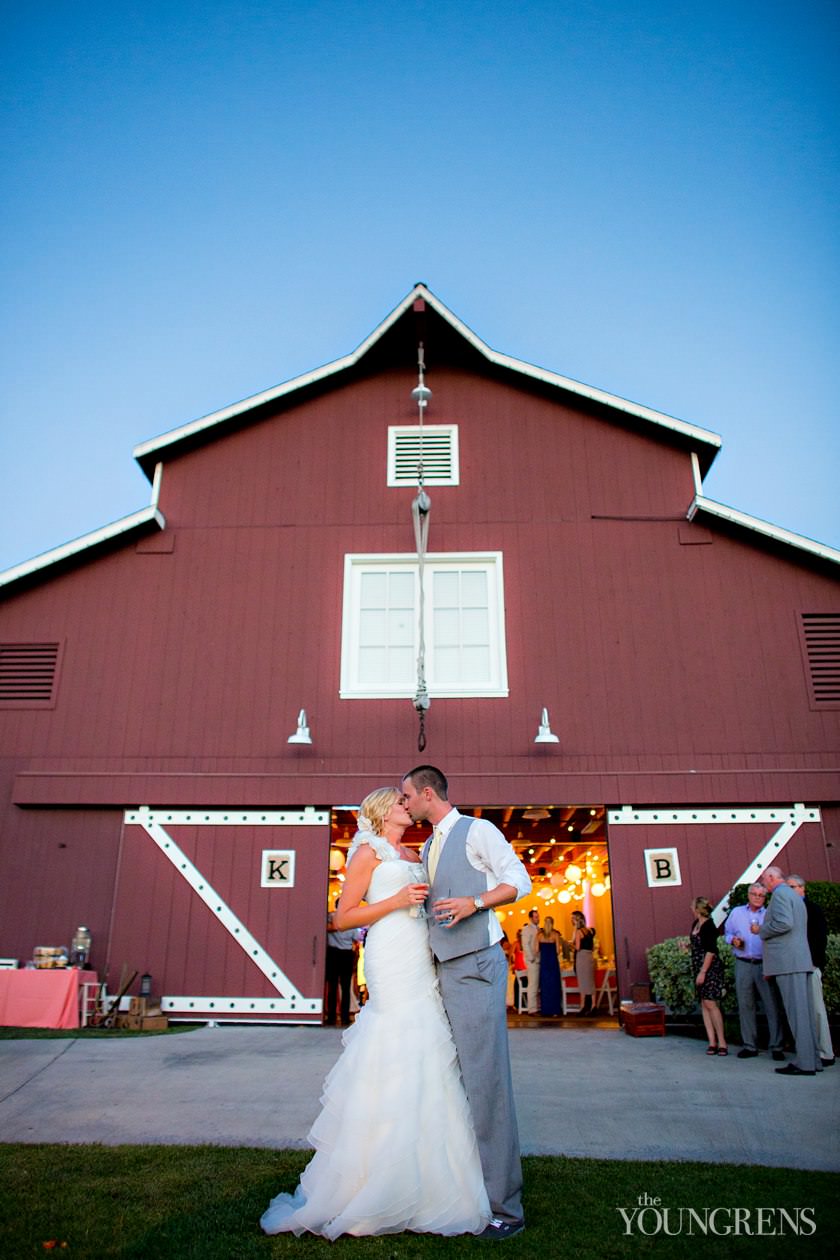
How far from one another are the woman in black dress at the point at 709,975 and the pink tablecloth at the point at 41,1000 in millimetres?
6824

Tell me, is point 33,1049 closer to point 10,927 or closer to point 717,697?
point 10,927

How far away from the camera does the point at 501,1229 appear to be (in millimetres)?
3916

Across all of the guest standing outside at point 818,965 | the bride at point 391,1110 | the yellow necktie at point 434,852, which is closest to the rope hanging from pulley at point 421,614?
the guest standing outside at point 818,965

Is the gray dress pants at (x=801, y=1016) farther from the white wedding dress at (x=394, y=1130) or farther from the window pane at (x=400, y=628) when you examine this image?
the window pane at (x=400, y=628)

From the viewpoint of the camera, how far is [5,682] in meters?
12.2

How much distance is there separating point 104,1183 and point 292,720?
735 cm

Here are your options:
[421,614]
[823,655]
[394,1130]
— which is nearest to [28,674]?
[421,614]

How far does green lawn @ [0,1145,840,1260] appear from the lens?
3.72 m

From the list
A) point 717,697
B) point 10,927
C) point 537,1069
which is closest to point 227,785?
point 10,927

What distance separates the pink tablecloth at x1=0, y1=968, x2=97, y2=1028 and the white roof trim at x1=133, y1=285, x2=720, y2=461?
7091 mm

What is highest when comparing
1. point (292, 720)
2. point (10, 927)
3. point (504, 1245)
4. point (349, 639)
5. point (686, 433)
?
point (686, 433)

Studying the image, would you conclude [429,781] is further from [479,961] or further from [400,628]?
[400,628]

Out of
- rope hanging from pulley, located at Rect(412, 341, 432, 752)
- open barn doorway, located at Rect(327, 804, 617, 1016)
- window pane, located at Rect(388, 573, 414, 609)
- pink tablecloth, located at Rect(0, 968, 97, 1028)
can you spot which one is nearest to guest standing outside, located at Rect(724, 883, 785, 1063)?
open barn doorway, located at Rect(327, 804, 617, 1016)

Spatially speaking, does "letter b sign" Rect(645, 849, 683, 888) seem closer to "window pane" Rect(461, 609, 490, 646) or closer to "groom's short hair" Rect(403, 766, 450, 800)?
"window pane" Rect(461, 609, 490, 646)
